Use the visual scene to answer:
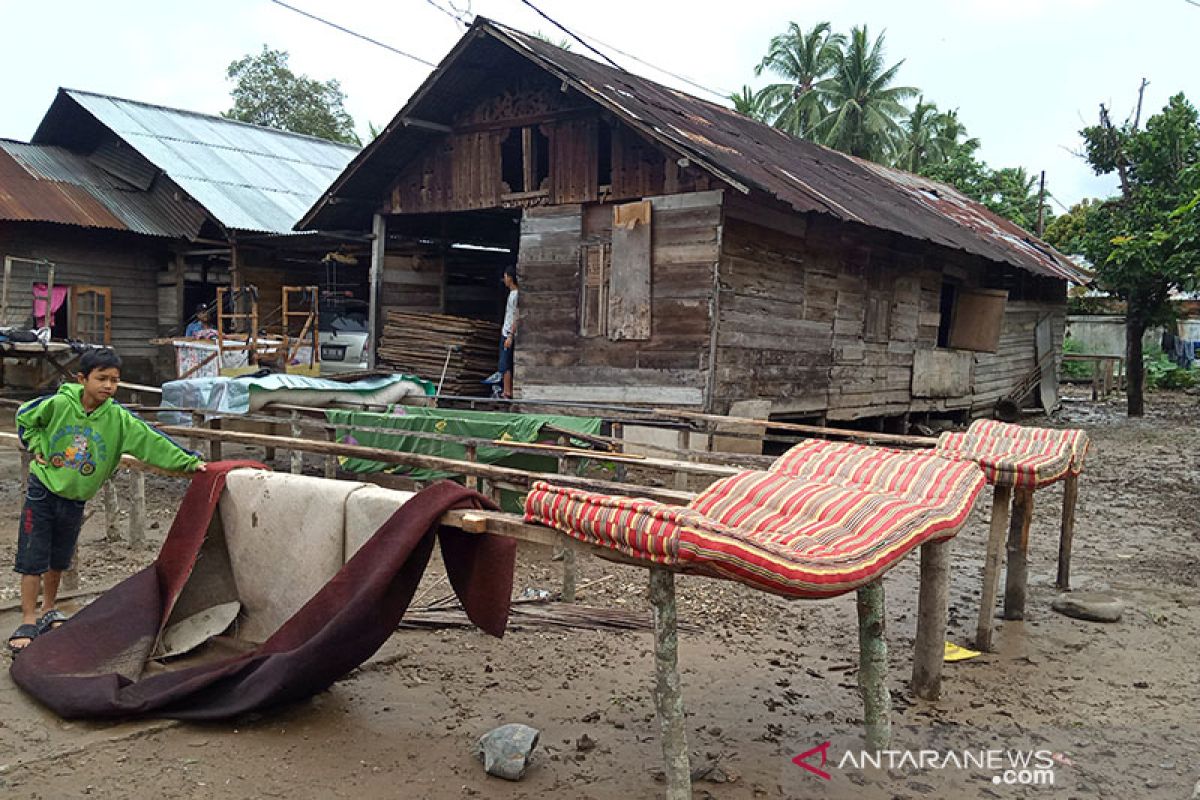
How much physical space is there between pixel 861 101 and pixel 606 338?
28.0m

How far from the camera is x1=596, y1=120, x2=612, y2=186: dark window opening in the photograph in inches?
398

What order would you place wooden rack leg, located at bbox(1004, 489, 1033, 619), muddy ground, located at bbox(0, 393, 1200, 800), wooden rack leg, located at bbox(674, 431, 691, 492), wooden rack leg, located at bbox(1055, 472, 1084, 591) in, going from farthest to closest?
wooden rack leg, located at bbox(674, 431, 691, 492)
wooden rack leg, located at bbox(1055, 472, 1084, 591)
wooden rack leg, located at bbox(1004, 489, 1033, 619)
muddy ground, located at bbox(0, 393, 1200, 800)

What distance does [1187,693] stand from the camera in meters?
4.35

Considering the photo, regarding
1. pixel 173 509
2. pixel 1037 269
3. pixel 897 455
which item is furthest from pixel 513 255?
pixel 897 455

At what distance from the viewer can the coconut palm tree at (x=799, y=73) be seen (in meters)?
34.7

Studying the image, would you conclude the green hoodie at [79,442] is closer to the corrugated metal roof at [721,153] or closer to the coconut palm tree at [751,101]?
the corrugated metal roof at [721,153]

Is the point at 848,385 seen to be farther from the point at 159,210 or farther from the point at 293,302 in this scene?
the point at 159,210

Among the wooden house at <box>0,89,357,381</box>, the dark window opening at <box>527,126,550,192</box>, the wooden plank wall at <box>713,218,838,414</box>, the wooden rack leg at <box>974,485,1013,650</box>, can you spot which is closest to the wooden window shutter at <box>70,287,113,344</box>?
the wooden house at <box>0,89,357,381</box>

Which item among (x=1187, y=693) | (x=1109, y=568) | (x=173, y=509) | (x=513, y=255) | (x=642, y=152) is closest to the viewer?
(x=1187, y=693)

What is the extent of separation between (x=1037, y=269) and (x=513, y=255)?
945 centimetres

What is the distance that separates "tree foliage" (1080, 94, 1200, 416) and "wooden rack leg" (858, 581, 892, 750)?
1394 centimetres

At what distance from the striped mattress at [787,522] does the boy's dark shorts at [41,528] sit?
2.76 meters

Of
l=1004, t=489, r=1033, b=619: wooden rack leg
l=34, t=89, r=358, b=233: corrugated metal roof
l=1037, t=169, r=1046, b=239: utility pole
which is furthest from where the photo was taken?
l=1037, t=169, r=1046, b=239: utility pole

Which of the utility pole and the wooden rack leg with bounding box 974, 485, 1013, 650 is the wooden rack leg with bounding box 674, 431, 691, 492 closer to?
the wooden rack leg with bounding box 974, 485, 1013, 650
